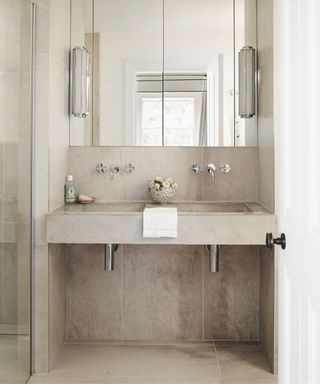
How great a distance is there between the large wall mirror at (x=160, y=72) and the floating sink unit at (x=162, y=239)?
79 cm

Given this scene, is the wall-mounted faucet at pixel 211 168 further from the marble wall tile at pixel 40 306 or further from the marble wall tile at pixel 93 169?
the marble wall tile at pixel 40 306

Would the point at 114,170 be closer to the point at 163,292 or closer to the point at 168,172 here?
the point at 168,172

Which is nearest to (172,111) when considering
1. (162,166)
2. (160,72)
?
(160,72)

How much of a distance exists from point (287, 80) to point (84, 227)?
1.35 m

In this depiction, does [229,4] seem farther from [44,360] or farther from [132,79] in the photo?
[44,360]

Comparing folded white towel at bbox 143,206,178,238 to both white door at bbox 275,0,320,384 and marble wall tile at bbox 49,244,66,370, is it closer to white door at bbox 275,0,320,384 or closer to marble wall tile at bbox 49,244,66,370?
marble wall tile at bbox 49,244,66,370

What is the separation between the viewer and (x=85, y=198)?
3188mm

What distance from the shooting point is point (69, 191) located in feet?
10.4

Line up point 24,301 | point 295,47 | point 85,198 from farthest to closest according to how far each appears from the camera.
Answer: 1. point 85,198
2. point 24,301
3. point 295,47

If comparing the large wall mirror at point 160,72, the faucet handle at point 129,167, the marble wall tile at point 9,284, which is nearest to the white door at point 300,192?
the marble wall tile at point 9,284

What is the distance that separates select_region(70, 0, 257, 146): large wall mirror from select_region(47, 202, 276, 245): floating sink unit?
2.58ft

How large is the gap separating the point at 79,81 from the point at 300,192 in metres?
1.95

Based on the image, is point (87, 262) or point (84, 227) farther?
point (87, 262)

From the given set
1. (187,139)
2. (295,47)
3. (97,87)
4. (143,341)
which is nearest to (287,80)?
(295,47)
